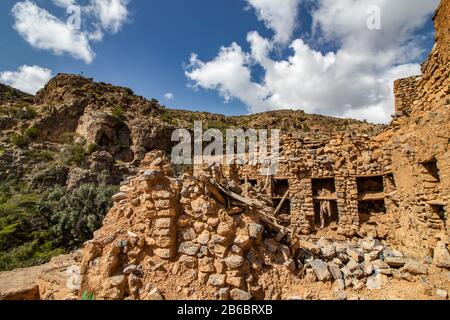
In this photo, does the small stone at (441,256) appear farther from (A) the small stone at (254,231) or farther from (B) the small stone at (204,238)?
(B) the small stone at (204,238)

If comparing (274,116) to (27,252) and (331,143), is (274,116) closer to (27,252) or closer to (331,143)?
(331,143)

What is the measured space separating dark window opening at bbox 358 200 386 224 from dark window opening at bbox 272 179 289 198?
238 cm

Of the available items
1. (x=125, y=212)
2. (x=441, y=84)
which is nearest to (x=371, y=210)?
(x=441, y=84)

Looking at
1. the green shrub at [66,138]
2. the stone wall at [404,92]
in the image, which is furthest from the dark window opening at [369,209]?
the green shrub at [66,138]

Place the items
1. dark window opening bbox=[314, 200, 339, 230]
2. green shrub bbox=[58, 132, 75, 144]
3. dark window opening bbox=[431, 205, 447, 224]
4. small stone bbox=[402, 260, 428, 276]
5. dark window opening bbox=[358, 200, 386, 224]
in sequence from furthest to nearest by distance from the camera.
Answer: green shrub bbox=[58, 132, 75, 144]
dark window opening bbox=[314, 200, 339, 230]
dark window opening bbox=[358, 200, 386, 224]
dark window opening bbox=[431, 205, 447, 224]
small stone bbox=[402, 260, 428, 276]

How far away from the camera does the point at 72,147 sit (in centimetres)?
2658

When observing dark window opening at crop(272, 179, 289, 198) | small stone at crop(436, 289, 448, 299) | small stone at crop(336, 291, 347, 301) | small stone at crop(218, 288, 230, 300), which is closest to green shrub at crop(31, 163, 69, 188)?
dark window opening at crop(272, 179, 289, 198)

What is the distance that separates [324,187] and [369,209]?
1.44 metres

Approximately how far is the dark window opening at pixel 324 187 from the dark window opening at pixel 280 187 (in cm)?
96

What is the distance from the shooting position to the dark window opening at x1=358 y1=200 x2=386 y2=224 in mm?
6773

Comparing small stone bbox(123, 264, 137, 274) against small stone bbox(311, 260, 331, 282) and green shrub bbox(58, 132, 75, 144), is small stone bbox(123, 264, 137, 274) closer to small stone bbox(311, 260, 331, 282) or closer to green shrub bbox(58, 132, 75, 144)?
small stone bbox(311, 260, 331, 282)

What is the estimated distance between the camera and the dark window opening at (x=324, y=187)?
732 centimetres

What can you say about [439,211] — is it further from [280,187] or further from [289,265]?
[280,187]

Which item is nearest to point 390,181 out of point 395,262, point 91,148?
point 395,262
